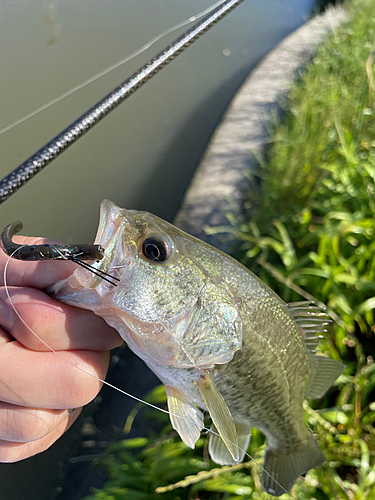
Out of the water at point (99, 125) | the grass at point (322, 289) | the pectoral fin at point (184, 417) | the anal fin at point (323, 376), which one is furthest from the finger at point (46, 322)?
the water at point (99, 125)

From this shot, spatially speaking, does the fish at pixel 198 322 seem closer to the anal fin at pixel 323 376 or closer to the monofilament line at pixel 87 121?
the anal fin at pixel 323 376

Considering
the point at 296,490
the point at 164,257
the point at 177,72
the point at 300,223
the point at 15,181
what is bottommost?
the point at 296,490

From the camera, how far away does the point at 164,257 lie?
0.96 metres

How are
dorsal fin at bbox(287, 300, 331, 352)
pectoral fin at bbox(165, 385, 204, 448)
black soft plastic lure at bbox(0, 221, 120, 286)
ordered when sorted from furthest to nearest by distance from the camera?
dorsal fin at bbox(287, 300, 331, 352)
pectoral fin at bbox(165, 385, 204, 448)
black soft plastic lure at bbox(0, 221, 120, 286)

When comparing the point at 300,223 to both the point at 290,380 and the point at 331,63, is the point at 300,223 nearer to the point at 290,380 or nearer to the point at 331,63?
the point at 290,380

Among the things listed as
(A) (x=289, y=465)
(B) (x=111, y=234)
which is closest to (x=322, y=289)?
(A) (x=289, y=465)

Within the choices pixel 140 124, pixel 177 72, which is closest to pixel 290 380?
pixel 140 124

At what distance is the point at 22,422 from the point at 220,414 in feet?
1.75

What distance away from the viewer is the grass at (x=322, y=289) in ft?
5.76

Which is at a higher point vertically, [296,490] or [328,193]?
[328,193]

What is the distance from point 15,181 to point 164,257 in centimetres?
44

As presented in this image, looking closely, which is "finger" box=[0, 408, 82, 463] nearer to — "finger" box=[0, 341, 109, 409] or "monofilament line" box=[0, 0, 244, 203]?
"finger" box=[0, 341, 109, 409]

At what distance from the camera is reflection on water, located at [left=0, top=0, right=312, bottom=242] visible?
2.73m

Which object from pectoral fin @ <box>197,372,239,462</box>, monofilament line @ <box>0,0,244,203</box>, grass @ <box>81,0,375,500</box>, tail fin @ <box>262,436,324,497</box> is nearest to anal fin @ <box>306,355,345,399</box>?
tail fin @ <box>262,436,324,497</box>
